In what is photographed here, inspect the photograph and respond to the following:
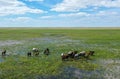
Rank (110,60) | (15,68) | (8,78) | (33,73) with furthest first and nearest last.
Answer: (110,60)
(15,68)
(33,73)
(8,78)

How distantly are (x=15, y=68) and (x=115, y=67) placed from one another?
11.1 m

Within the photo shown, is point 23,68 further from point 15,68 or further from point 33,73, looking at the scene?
point 33,73

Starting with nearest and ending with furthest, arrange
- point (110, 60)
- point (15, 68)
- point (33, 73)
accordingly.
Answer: point (33, 73) < point (15, 68) < point (110, 60)

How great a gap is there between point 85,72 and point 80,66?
2.49 metres

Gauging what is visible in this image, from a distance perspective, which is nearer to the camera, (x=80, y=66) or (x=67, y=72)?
(x=67, y=72)

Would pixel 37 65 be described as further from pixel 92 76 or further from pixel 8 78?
pixel 92 76

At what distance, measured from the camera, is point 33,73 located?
18.8 meters

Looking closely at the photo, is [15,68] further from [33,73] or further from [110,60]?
[110,60]

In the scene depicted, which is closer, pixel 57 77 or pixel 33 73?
pixel 57 77

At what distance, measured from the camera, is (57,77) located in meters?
17.5

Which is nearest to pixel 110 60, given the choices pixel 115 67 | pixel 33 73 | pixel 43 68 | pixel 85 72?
pixel 115 67

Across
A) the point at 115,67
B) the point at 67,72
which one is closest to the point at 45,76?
the point at 67,72

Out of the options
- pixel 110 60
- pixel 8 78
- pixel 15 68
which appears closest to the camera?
pixel 8 78

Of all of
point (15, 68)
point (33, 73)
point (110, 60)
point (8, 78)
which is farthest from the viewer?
point (110, 60)
